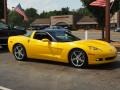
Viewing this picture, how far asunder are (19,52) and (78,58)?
9.33 feet

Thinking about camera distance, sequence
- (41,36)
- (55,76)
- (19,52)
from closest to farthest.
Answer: (55,76)
(41,36)
(19,52)

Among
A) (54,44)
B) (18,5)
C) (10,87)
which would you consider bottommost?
(10,87)

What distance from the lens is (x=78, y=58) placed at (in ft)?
35.7

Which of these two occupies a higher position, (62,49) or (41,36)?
(41,36)

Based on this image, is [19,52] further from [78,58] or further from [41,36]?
[78,58]

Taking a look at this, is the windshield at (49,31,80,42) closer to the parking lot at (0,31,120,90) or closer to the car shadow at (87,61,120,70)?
the parking lot at (0,31,120,90)

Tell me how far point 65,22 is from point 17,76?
107890 millimetres

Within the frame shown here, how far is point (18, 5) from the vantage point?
30.7 metres

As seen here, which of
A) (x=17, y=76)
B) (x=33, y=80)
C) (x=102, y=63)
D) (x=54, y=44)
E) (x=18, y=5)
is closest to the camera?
(x=33, y=80)

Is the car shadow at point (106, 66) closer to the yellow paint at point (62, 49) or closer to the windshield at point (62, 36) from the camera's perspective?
the yellow paint at point (62, 49)

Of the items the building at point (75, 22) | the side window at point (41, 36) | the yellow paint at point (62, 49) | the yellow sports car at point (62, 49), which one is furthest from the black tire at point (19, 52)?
the building at point (75, 22)

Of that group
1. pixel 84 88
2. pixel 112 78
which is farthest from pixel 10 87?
pixel 112 78

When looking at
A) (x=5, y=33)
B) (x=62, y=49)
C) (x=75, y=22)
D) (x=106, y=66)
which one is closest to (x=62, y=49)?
(x=62, y=49)

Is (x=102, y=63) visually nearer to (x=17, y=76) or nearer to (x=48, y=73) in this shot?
(x=48, y=73)
